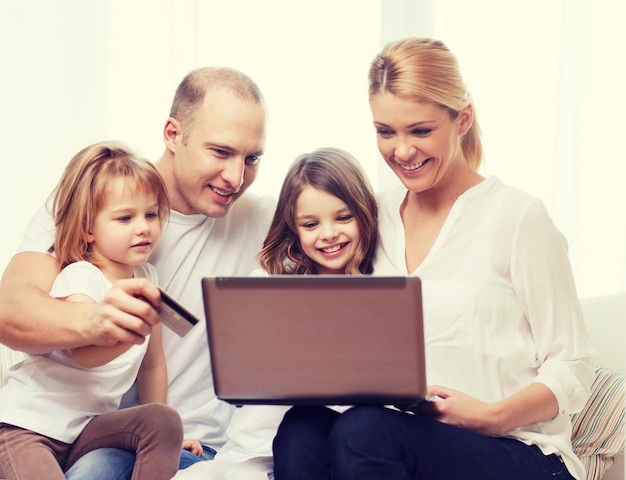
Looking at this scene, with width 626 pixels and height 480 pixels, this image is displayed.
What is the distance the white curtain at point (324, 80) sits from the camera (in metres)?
3.21

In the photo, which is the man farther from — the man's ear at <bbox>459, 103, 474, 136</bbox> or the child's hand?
the man's ear at <bbox>459, 103, 474, 136</bbox>

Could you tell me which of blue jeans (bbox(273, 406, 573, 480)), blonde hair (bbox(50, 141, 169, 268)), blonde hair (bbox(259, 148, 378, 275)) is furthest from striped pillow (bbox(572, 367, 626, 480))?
blonde hair (bbox(50, 141, 169, 268))

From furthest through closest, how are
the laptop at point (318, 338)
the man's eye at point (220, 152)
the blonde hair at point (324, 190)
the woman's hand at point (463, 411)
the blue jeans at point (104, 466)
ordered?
the man's eye at point (220, 152), the blonde hair at point (324, 190), the blue jeans at point (104, 466), the woman's hand at point (463, 411), the laptop at point (318, 338)

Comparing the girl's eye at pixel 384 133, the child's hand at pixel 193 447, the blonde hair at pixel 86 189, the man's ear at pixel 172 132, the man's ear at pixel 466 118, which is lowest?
the child's hand at pixel 193 447

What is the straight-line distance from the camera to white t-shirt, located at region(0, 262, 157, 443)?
75.7 inches

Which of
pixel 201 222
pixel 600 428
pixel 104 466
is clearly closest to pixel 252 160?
pixel 201 222

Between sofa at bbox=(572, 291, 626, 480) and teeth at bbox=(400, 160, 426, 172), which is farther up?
teeth at bbox=(400, 160, 426, 172)

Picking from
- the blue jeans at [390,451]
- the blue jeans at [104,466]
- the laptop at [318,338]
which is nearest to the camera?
the laptop at [318,338]

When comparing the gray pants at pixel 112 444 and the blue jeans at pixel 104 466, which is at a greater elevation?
the gray pants at pixel 112 444

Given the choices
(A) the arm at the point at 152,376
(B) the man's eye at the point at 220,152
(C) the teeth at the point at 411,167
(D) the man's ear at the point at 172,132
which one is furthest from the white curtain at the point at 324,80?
(C) the teeth at the point at 411,167

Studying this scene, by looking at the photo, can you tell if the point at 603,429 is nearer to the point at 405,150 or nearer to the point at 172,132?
the point at 405,150

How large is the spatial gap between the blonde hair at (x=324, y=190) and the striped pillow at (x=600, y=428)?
0.58 m

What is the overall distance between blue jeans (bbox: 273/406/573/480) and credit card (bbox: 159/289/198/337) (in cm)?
32

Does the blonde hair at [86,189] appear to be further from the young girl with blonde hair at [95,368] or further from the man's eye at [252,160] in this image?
the man's eye at [252,160]
